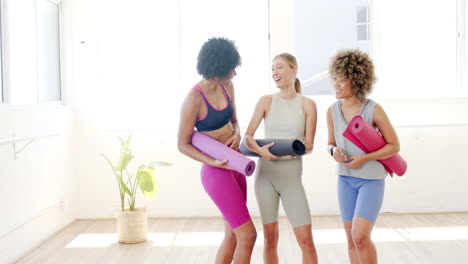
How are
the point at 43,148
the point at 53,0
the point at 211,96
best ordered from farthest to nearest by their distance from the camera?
the point at 53,0 < the point at 43,148 < the point at 211,96

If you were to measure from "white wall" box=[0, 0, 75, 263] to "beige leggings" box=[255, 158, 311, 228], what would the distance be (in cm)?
183

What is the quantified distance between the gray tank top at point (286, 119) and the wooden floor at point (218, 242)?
47.6 inches

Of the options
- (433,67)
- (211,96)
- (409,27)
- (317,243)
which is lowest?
(317,243)

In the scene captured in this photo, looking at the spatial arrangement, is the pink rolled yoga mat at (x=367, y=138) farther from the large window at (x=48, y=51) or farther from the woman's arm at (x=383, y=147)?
the large window at (x=48, y=51)

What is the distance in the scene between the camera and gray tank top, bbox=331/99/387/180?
2.66 metres

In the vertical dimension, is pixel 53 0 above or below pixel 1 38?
above

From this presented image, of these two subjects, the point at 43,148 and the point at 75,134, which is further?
the point at 75,134

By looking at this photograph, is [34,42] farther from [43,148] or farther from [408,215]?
[408,215]

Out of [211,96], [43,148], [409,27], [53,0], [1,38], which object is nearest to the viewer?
[211,96]

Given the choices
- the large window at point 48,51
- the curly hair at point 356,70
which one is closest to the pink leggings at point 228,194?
the curly hair at point 356,70

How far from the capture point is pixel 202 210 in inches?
205

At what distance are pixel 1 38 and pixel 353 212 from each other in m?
2.60

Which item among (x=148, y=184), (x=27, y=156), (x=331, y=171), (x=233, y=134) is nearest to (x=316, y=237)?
(x=331, y=171)

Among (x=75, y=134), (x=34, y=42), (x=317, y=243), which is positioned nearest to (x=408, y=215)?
(x=317, y=243)
